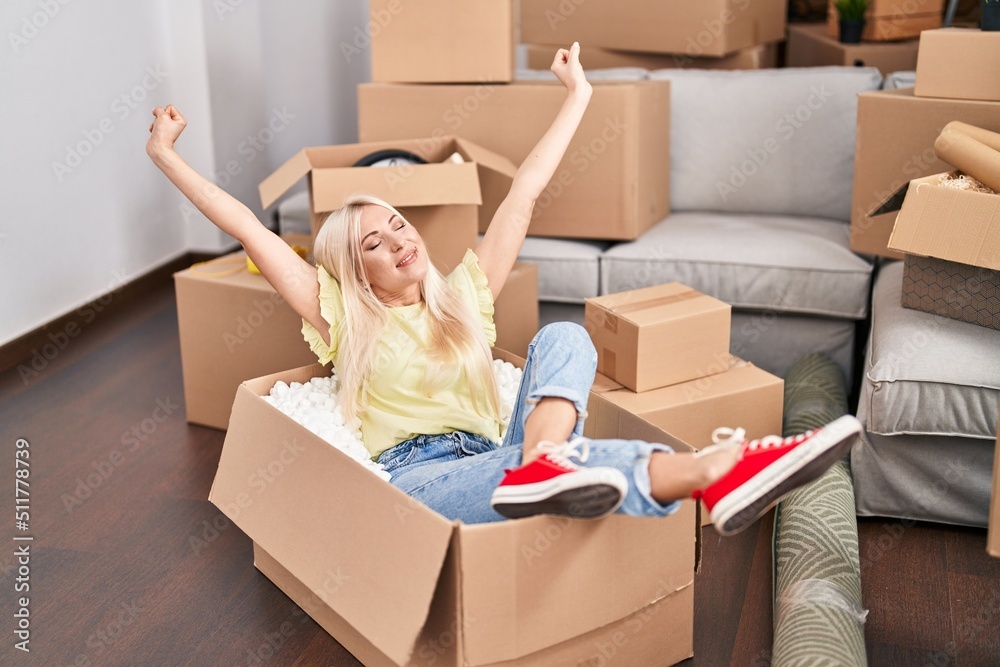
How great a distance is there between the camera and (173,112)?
1.70 m

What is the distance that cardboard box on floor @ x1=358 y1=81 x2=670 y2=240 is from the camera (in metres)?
2.46

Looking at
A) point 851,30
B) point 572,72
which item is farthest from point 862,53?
point 572,72

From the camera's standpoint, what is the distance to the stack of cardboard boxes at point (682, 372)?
1903 millimetres

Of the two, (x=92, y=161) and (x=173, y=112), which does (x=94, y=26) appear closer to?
(x=92, y=161)

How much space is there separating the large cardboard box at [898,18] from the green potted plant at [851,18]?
0.10 ft

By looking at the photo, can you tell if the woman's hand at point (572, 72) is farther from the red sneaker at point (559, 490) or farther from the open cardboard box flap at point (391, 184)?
the red sneaker at point (559, 490)

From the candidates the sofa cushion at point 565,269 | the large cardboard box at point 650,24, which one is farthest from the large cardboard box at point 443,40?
the large cardboard box at point 650,24

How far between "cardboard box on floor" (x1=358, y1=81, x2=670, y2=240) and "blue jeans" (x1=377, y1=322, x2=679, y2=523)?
1.01m

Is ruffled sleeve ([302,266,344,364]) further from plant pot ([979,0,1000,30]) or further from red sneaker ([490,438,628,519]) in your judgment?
plant pot ([979,0,1000,30])

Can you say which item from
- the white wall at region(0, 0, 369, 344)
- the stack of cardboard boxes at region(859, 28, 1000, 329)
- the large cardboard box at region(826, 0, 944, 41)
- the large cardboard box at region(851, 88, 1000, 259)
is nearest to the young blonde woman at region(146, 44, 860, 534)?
the stack of cardboard boxes at region(859, 28, 1000, 329)

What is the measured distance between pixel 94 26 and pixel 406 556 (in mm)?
2222

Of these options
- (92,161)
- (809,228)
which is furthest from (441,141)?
(92,161)

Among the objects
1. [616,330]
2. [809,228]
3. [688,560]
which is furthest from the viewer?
[809,228]

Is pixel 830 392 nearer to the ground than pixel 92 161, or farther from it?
nearer to the ground
